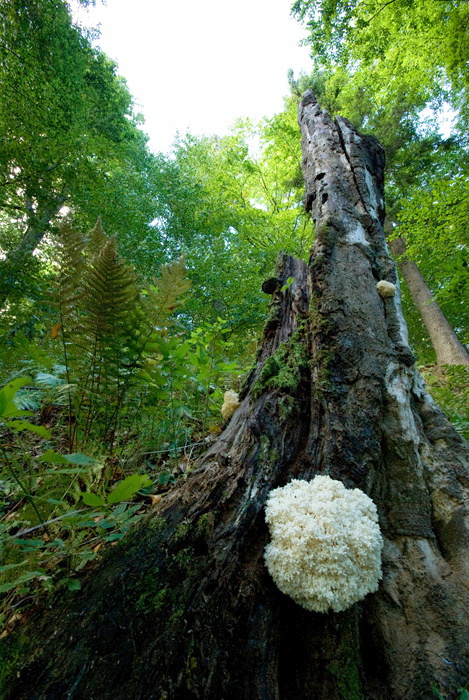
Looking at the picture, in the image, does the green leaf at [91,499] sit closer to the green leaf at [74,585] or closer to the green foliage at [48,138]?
the green leaf at [74,585]

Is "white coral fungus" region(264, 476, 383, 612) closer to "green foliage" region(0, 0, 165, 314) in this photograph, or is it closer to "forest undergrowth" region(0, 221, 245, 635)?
"forest undergrowth" region(0, 221, 245, 635)

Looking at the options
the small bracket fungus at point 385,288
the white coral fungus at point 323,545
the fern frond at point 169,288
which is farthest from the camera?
the small bracket fungus at point 385,288

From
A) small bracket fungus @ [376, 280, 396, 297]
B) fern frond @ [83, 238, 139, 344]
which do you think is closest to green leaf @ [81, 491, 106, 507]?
fern frond @ [83, 238, 139, 344]

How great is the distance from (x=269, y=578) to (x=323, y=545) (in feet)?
0.94

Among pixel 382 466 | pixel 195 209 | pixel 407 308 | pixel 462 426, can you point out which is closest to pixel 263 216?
pixel 195 209

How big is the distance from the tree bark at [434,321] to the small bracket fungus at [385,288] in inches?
240

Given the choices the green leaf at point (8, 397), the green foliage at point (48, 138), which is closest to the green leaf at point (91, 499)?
the green leaf at point (8, 397)

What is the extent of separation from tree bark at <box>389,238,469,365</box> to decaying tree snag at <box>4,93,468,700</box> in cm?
673

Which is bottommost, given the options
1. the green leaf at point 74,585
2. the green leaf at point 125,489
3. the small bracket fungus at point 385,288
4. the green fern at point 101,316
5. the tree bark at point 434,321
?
the green leaf at point 74,585

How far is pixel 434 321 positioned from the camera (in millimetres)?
9656

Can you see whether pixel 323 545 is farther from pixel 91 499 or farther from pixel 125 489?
pixel 91 499

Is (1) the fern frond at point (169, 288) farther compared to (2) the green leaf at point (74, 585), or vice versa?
(1) the fern frond at point (169, 288)

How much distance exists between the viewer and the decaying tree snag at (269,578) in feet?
3.61

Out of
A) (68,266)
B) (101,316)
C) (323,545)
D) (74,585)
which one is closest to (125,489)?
(74,585)
